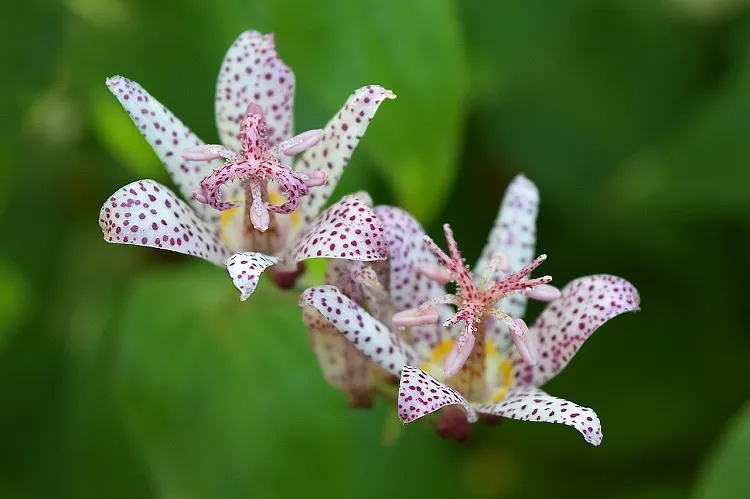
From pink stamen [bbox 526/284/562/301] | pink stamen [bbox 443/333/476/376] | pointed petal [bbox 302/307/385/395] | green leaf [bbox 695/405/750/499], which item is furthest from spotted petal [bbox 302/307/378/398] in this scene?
green leaf [bbox 695/405/750/499]

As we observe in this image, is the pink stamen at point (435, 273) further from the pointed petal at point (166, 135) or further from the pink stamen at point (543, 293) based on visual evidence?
the pointed petal at point (166, 135)

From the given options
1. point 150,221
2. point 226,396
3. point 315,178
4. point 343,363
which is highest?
point 315,178

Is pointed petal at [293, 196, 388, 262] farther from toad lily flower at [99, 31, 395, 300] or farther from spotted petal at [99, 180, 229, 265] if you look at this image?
spotted petal at [99, 180, 229, 265]

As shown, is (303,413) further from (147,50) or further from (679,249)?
(679,249)

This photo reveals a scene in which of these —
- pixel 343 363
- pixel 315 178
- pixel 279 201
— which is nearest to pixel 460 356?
pixel 343 363

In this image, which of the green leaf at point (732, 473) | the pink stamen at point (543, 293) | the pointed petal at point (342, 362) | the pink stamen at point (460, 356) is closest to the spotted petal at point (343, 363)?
the pointed petal at point (342, 362)

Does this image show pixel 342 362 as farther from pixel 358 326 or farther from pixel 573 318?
pixel 573 318

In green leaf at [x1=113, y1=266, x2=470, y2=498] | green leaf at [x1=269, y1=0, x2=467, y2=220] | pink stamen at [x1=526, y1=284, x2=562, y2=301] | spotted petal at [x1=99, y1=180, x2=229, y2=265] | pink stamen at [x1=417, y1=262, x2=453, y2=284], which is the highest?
green leaf at [x1=269, y1=0, x2=467, y2=220]
